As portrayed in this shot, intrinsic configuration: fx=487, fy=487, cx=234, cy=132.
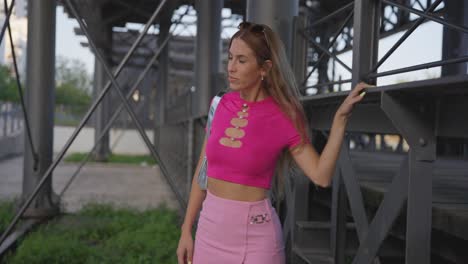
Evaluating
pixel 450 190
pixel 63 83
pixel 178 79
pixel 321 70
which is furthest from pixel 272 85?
pixel 63 83

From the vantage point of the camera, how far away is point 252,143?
6.48ft

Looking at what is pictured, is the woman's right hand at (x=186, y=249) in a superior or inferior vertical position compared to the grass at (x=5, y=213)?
superior

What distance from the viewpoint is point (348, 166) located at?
111 inches

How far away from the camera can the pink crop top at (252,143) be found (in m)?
1.98

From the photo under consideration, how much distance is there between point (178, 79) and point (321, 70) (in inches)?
998

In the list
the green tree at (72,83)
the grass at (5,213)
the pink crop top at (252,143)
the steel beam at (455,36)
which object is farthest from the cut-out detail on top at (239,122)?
the green tree at (72,83)

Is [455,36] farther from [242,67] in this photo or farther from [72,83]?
[72,83]

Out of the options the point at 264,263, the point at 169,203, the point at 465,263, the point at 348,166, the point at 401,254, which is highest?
the point at 348,166

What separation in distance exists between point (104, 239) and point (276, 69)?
4.80 meters

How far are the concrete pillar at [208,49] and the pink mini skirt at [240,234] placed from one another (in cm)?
630

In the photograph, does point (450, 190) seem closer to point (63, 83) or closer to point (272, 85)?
point (272, 85)

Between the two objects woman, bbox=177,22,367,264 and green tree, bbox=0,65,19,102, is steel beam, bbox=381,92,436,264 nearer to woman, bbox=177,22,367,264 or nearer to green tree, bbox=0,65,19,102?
woman, bbox=177,22,367,264

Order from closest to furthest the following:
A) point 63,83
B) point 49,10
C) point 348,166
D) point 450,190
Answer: point 348,166, point 450,190, point 49,10, point 63,83

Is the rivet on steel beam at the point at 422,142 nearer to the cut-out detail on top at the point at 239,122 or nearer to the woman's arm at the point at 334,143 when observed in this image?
the woman's arm at the point at 334,143
